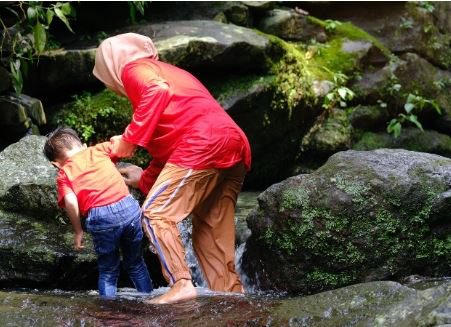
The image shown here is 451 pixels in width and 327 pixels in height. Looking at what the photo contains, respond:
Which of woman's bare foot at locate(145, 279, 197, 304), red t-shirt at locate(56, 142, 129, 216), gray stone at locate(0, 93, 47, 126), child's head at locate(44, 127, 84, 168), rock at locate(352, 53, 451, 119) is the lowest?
rock at locate(352, 53, 451, 119)

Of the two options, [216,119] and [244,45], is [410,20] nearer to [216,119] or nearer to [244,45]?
[244,45]

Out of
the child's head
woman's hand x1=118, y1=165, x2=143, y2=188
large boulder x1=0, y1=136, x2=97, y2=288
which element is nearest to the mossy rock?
large boulder x1=0, y1=136, x2=97, y2=288

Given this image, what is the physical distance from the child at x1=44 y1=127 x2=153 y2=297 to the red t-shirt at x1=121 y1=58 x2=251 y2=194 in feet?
0.90

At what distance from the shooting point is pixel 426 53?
9.03m

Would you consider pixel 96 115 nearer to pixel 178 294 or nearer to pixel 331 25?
pixel 178 294

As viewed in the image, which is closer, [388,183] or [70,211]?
[70,211]

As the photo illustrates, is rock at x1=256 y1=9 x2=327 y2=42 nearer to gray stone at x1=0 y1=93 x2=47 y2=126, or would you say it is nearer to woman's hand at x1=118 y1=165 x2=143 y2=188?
gray stone at x1=0 y1=93 x2=47 y2=126

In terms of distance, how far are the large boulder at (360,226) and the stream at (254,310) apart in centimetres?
80

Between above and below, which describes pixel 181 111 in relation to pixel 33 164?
above

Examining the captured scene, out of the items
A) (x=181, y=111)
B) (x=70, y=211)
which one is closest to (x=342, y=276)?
(x=181, y=111)

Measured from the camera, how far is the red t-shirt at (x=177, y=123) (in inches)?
156

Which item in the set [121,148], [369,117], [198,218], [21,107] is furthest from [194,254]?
[369,117]

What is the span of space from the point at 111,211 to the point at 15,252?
2.82 feet

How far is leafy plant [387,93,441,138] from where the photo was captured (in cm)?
798
